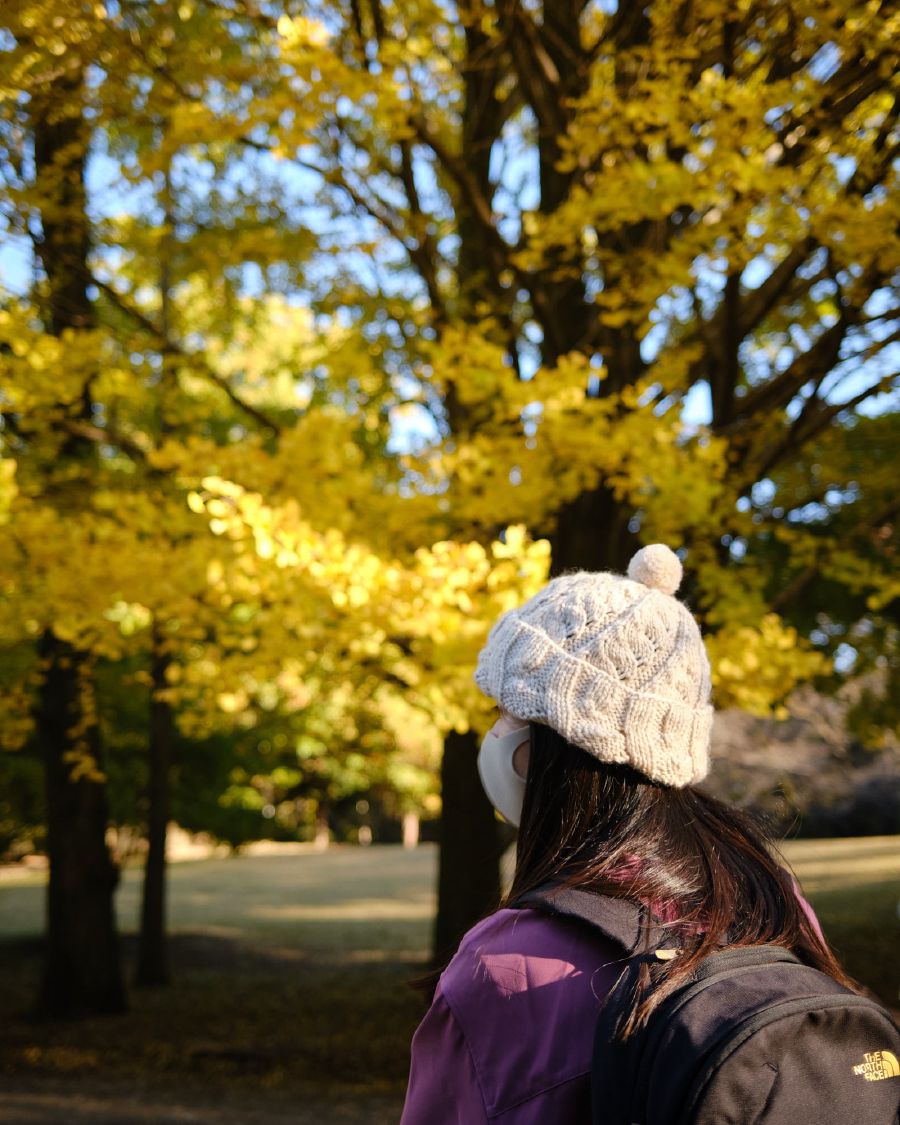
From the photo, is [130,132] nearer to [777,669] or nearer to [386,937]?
[777,669]

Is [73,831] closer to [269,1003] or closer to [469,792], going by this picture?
[269,1003]

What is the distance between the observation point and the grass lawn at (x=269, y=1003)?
6270 millimetres

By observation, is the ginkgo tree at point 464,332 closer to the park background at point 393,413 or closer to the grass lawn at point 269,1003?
the park background at point 393,413

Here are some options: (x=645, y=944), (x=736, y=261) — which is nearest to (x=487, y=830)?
(x=736, y=261)

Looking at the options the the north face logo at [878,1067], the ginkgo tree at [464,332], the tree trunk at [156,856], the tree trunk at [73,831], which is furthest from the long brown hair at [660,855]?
the tree trunk at [156,856]

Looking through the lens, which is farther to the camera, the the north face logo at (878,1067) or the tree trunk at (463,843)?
the tree trunk at (463,843)

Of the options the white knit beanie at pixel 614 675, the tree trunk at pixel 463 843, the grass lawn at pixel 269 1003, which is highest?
the white knit beanie at pixel 614 675

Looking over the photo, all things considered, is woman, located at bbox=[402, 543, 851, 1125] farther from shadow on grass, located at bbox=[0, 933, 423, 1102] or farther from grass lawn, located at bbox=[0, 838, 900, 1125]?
grass lawn, located at bbox=[0, 838, 900, 1125]

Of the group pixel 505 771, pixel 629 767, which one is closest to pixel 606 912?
pixel 629 767

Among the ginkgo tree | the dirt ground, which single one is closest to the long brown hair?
the ginkgo tree

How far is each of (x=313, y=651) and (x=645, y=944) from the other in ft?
11.2

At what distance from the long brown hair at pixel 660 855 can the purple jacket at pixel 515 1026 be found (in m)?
0.08

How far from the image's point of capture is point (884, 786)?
57.1 ft

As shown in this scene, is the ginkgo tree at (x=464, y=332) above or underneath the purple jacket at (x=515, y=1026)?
above
